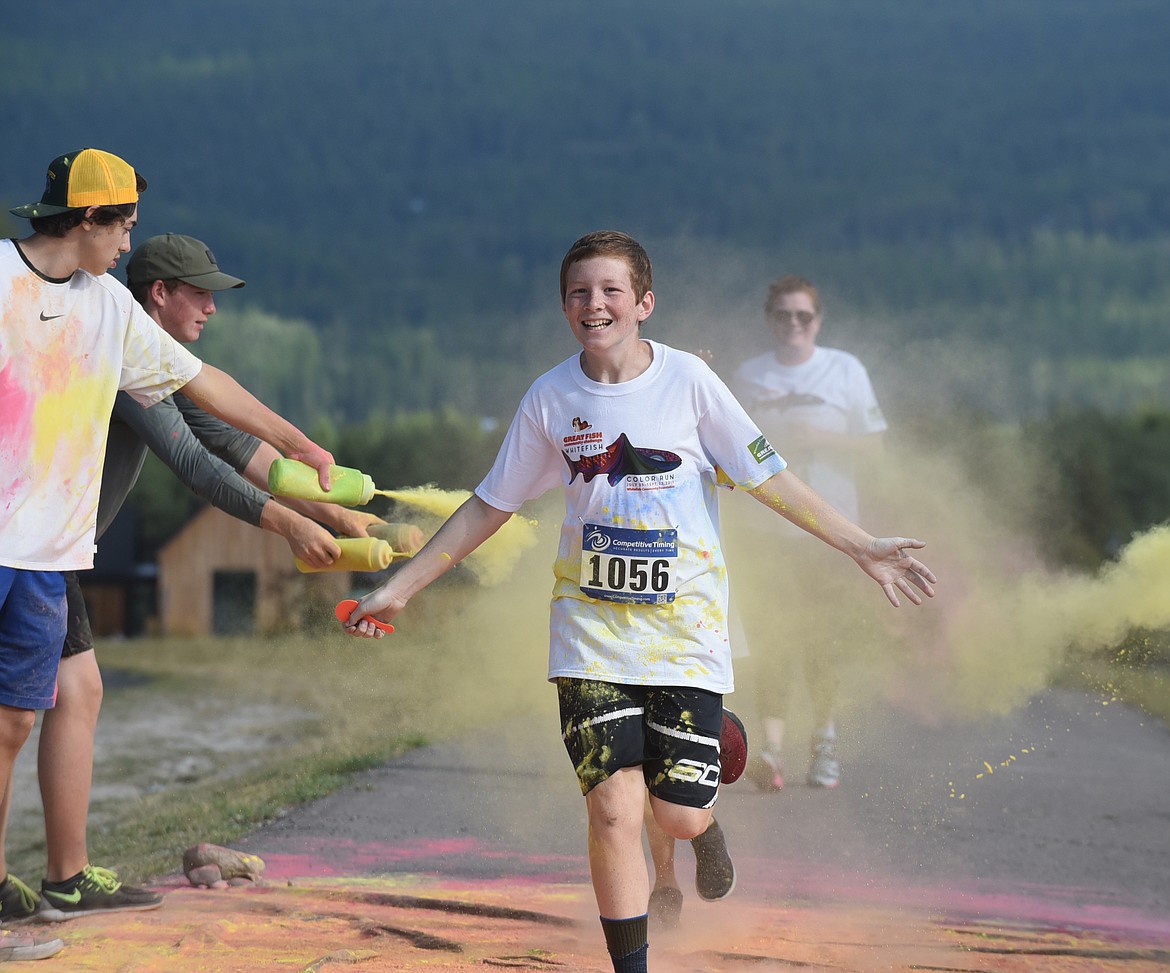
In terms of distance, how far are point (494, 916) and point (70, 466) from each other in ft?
6.62

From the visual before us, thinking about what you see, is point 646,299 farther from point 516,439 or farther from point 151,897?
point 151,897

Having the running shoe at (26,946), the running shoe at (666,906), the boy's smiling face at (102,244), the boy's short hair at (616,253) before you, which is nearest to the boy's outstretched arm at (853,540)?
the boy's short hair at (616,253)

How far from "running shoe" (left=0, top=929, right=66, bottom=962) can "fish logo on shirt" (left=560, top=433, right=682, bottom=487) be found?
6.84 feet

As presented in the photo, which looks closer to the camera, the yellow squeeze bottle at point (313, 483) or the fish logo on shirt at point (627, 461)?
the fish logo on shirt at point (627, 461)

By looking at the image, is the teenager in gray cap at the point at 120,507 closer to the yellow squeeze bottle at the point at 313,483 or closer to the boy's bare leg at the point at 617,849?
the yellow squeeze bottle at the point at 313,483

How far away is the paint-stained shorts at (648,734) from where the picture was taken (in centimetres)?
355

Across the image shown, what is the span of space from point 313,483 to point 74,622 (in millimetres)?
914

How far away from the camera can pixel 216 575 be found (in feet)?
130

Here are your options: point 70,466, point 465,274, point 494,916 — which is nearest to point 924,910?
point 494,916

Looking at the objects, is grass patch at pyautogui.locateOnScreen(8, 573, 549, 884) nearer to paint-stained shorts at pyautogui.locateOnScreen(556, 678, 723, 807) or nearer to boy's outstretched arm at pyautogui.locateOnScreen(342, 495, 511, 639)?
boy's outstretched arm at pyautogui.locateOnScreen(342, 495, 511, 639)

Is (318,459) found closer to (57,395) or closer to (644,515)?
(57,395)

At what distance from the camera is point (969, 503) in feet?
28.2

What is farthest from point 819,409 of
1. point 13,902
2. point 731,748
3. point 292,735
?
point 292,735

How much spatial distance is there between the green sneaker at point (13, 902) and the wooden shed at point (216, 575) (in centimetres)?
3220
